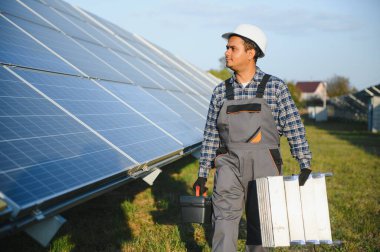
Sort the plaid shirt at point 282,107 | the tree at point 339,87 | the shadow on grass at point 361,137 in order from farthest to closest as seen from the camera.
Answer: the tree at point 339,87 < the shadow on grass at point 361,137 < the plaid shirt at point 282,107

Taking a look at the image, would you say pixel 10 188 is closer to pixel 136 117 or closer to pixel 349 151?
pixel 136 117

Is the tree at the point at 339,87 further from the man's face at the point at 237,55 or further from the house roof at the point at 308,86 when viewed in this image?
the man's face at the point at 237,55

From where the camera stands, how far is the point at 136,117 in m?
A: 4.94

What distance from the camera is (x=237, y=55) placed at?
3.49 m

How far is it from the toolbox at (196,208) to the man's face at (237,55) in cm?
125

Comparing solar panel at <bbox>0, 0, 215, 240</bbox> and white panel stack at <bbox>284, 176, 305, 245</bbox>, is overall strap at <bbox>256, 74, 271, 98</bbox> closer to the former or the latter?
white panel stack at <bbox>284, 176, 305, 245</bbox>

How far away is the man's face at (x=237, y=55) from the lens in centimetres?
349

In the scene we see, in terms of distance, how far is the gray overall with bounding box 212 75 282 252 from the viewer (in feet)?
10.7

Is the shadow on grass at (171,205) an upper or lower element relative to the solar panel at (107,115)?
lower

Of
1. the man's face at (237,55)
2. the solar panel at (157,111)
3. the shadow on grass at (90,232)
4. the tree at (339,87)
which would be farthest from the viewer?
the tree at (339,87)

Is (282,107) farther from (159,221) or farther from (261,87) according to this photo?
(159,221)

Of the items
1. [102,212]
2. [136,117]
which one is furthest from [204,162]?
[102,212]

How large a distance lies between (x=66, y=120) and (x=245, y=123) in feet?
5.54

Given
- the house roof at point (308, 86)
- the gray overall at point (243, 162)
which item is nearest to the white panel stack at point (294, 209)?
the gray overall at point (243, 162)
